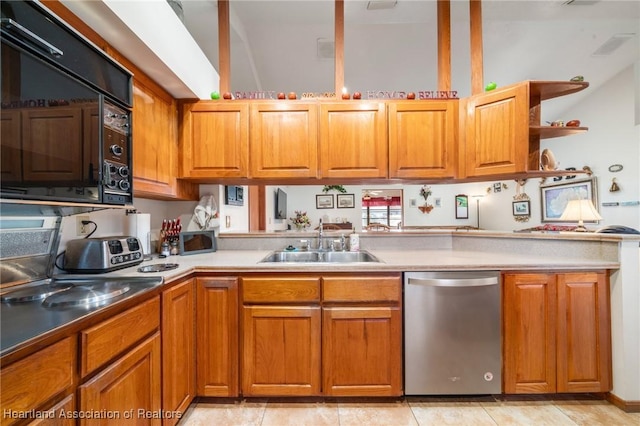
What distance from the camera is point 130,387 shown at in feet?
3.54

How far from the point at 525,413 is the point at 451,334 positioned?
0.63 metres

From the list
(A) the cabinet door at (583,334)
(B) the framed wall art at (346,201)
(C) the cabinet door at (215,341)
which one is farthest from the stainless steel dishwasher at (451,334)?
(B) the framed wall art at (346,201)

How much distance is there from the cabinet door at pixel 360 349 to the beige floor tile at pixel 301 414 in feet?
0.36

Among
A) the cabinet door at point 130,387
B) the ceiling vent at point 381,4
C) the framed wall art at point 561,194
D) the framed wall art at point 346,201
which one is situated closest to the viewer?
the cabinet door at point 130,387

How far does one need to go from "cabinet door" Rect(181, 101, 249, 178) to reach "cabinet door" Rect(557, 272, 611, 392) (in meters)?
2.33

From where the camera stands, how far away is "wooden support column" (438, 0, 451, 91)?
2117 mm

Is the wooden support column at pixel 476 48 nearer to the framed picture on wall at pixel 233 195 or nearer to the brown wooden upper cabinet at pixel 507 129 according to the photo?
the brown wooden upper cabinet at pixel 507 129

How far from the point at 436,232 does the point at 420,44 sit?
2.42 m

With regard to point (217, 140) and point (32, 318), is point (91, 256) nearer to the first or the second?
point (32, 318)

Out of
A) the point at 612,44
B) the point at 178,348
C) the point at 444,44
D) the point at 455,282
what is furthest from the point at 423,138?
the point at 612,44

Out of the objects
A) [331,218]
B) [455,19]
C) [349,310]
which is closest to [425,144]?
[349,310]

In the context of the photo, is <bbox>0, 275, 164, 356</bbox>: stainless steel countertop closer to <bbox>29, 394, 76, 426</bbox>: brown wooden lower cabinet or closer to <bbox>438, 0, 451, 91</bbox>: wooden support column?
<bbox>29, 394, 76, 426</bbox>: brown wooden lower cabinet

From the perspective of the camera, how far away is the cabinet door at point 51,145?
34.2 inches

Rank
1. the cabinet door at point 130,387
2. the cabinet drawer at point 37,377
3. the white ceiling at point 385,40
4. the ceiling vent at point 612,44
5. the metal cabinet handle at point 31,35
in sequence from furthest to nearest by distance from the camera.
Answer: the ceiling vent at point 612,44 < the white ceiling at point 385,40 < the cabinet door at point 130,387 < the metal cabinet handle at point 31,35 < the cabinet drawer at point 37,377
